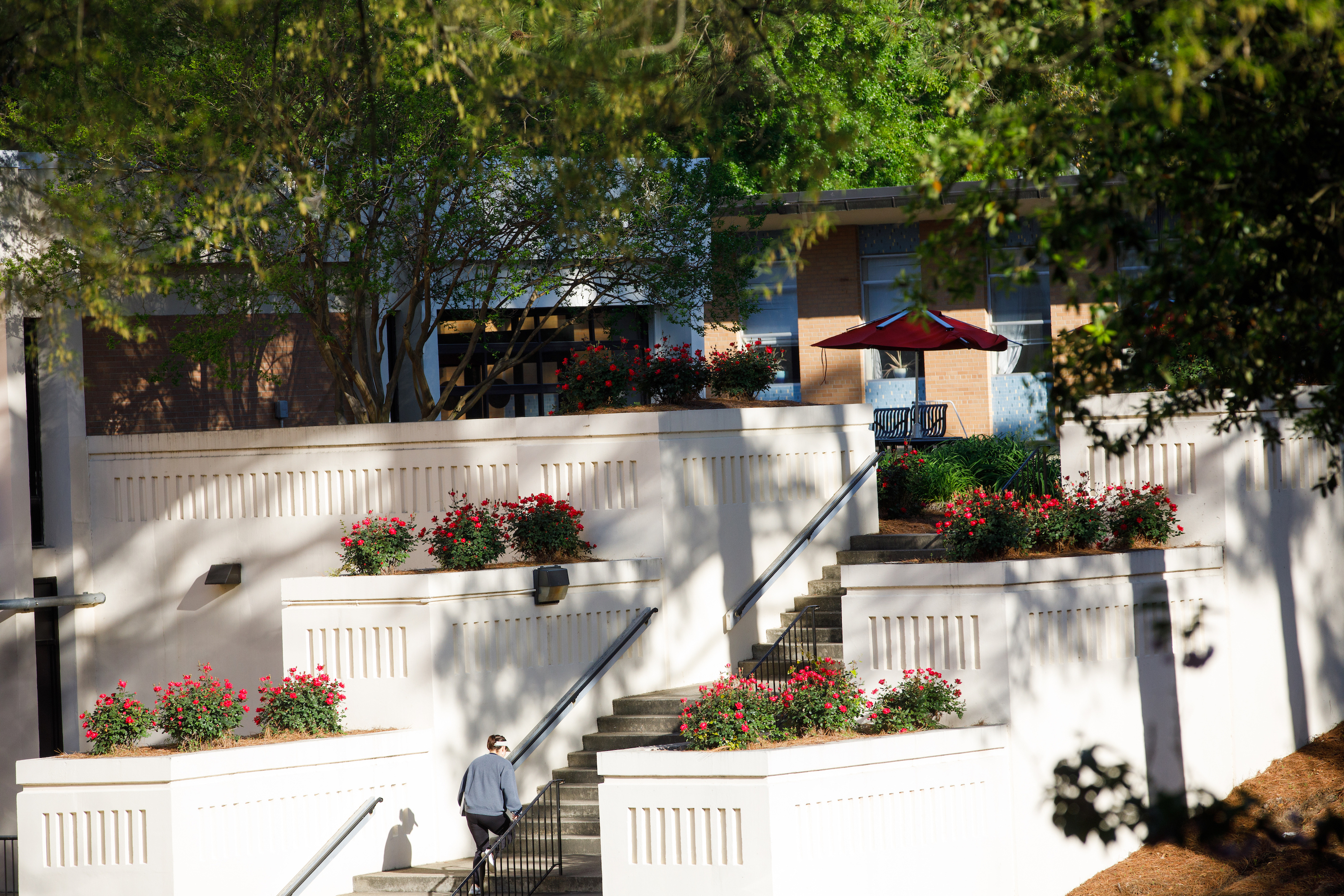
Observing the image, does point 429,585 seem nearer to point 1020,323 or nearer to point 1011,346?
point 1011,346

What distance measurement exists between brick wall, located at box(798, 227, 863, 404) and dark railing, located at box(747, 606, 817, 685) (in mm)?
13283

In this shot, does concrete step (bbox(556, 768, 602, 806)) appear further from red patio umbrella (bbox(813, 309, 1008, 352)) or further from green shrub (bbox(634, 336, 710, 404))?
red patio umbrella (bbox(813, 309, 1008, 352))

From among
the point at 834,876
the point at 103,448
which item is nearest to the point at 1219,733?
the point at 834,876

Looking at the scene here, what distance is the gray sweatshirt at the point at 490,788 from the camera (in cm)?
1138

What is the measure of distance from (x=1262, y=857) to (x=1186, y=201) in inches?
272

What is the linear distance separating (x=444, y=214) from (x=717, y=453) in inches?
163

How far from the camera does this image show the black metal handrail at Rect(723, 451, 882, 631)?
14.1m

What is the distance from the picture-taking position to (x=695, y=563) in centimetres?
1401

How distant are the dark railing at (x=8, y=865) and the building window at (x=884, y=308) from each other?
55.4 ft

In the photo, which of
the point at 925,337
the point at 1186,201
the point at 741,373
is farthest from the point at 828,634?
Answer: the point at 1186,201

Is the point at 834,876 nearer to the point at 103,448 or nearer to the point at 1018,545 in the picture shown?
the point at 1018,545

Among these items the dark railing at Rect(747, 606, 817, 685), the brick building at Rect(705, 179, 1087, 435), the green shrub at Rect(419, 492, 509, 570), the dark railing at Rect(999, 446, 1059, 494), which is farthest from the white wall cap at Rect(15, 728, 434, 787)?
the brick building at Rect(705, 179, 1087, 435)

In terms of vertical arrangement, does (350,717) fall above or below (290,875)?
above

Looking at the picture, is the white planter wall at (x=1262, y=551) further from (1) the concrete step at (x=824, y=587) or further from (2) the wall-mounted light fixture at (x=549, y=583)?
(2) the wall-mounted light fixture at (x=549, y=583)
